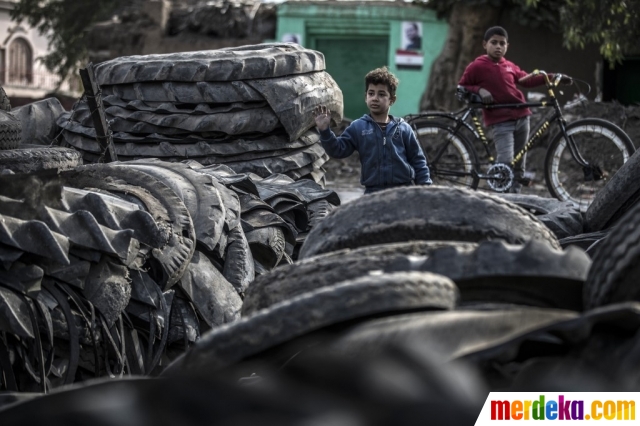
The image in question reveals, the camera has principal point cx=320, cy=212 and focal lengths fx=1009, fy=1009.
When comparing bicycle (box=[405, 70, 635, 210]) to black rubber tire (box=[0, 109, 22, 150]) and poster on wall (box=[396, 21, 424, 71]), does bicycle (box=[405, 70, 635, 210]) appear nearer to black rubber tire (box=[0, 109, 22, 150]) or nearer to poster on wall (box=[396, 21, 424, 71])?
black rubber tire (box=[0, 109, 22, 150])

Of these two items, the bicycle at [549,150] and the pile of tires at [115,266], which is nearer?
the pile of tires at [115,266]

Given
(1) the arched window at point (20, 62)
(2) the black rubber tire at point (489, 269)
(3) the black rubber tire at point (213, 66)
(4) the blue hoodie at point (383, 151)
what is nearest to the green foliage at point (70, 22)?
(1) the arched window at point (20, 62)

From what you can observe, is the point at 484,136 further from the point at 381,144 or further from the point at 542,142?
the point at 381,144

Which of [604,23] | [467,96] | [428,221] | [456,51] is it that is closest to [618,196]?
[428,221]

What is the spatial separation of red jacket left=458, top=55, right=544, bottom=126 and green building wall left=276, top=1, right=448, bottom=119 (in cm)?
847

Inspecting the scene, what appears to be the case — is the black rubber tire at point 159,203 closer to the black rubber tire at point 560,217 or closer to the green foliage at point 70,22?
the black rubber tire at point 560,217

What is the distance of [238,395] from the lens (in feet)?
4.91

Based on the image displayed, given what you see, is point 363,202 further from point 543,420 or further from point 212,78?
point 212,78

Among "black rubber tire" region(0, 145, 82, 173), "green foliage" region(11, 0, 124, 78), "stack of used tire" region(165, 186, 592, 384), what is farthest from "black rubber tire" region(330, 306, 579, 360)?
"green foliage" region(11, 0, 124, 78)

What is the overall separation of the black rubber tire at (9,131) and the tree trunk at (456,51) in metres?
12.4

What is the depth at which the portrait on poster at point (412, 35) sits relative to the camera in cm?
1764

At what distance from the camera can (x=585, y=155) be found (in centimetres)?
927

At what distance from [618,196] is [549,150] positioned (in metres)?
5.29

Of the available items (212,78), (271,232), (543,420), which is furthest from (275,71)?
(543,420)
